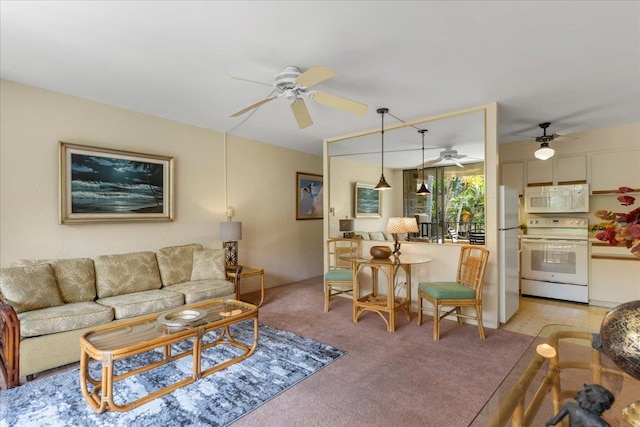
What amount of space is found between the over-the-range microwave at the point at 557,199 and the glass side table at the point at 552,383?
3.48 metres

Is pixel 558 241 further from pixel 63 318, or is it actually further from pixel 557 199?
pixel 63 318

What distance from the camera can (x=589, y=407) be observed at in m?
0.99

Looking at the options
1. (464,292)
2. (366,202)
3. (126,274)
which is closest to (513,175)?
(366,202)

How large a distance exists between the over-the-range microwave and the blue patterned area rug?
4.02 m

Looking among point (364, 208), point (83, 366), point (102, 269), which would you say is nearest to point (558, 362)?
point (83, 366)

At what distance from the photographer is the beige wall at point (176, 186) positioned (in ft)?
9.65

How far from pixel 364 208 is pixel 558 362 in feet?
15.9

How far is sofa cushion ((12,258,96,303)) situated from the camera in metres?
2.90

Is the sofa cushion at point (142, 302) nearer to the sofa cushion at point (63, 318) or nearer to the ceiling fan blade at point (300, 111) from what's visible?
the sofa cushion at point (63, 318)

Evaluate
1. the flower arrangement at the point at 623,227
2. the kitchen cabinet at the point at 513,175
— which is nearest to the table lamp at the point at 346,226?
the kitchen cabinet at the point at 513,175

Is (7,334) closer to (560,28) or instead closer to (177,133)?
(177,133)

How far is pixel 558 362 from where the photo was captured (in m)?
1.60

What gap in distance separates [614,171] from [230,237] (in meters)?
5.39

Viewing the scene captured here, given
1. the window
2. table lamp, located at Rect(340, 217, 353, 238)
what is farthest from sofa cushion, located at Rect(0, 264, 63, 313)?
the window
